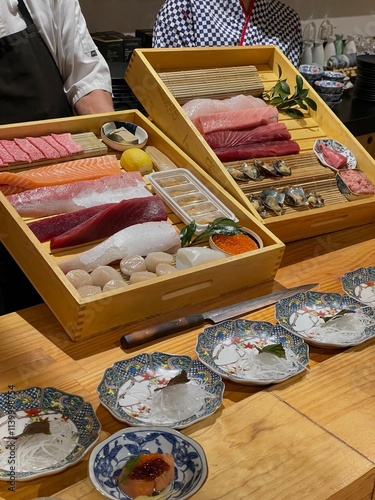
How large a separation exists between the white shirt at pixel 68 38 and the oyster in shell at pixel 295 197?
99 centimetres

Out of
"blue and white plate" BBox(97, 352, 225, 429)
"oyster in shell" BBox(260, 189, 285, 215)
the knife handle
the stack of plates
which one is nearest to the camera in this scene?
"blue and white plate" BBox(97, 352, 225, 429)

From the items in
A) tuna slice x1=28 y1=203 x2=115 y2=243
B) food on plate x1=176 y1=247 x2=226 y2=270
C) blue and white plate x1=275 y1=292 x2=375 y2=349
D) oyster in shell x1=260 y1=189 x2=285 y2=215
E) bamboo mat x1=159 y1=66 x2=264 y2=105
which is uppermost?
bamboo mat x1=159 y1=66 x2=264 y2=105

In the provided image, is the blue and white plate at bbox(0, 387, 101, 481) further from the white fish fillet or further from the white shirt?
the white shirt

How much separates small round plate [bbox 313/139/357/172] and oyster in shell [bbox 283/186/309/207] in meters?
0.28

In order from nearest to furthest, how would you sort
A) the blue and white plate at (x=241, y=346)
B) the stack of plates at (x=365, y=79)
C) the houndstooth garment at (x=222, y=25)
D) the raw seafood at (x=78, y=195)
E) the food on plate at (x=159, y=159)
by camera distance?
1. the blue and white plate at (x=241, y=346)
2. the raw seafood at (x=78, y=195)
3. the food on plate at (x=159, y=159)
4. the houndstooth garment at (x=222, y=25)
5. the stack of plates at (x=365, y=79)

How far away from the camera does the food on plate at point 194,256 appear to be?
1760 millimetres

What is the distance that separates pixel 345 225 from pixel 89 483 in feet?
4.70

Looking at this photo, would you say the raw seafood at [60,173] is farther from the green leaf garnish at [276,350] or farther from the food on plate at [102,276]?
the green leaf garnish at [276,350]

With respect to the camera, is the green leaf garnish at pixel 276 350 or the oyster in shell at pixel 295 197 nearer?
the green leaf garnish at pixel 276 350

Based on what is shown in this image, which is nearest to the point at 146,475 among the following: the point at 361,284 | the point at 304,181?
the point at 361,284

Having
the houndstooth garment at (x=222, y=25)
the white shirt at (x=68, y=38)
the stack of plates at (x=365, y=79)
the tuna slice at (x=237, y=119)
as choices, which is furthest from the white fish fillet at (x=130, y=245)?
the stack of plates at (x=365, y=79)

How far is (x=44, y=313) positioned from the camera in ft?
5.57

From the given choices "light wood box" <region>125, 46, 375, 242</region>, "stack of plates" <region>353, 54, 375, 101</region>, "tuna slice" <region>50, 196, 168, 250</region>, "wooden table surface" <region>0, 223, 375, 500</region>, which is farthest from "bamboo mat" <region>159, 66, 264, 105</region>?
"stack of plates" <region>353, 54, 375, 101</region>

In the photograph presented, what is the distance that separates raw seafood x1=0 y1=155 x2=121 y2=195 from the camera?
2.00 m
